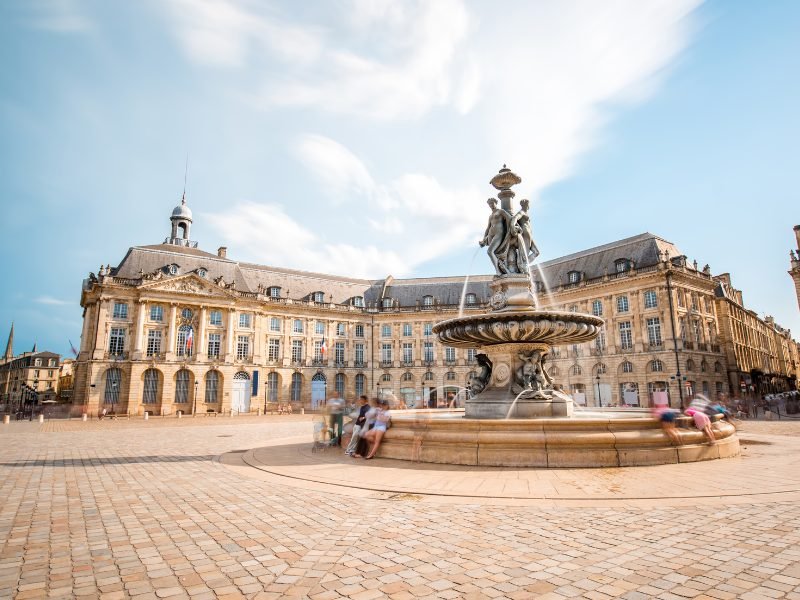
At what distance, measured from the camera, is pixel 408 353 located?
185 ft

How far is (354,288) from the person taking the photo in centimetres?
5997

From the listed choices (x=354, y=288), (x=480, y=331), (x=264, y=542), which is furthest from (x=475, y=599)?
(x=354, y=288)

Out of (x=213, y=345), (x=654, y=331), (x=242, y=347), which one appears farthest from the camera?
(x=242, y=347)

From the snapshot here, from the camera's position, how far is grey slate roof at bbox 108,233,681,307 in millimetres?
45250

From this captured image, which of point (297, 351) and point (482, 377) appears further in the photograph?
point (297, 351)

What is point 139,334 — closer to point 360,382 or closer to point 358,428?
point 360,382

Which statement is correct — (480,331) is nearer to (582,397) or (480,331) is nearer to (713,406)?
(713,406)

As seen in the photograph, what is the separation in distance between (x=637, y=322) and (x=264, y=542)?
43.4 metres

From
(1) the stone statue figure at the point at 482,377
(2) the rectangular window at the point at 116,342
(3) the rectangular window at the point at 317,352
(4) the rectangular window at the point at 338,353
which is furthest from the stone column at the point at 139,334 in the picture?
(1) the stone statue figure at the point at 482,377

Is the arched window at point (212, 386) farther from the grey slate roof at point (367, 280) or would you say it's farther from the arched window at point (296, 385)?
the grey slate roof at point (367, 280)

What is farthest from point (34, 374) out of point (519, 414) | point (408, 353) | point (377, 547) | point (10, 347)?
point (377, 547)

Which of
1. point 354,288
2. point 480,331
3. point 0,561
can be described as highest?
point 354,288

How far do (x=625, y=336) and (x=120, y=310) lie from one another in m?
47.5

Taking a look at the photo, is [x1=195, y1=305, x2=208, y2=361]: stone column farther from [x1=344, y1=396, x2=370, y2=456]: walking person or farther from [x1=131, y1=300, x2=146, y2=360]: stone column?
[x1=344, y1=396, x2=370, y2=456]: walking person
